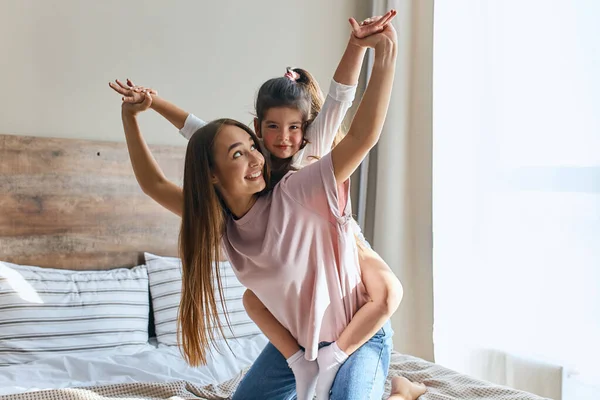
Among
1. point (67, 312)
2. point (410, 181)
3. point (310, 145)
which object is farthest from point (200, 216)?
point (410, 181)

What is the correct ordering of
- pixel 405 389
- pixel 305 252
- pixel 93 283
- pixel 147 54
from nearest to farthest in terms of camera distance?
pixel 305 252 → pixel 405 389 → pixel 93 283 → pixel 147 54

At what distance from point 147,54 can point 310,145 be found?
4.73 ft

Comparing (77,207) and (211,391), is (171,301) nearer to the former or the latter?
(77,207)

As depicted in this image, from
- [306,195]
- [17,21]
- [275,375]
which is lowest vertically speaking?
[275,375]

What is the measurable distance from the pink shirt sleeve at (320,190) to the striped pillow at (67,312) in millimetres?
1298

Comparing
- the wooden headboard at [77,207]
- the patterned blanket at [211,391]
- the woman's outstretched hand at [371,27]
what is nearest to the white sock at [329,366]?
the patterned blanket at [211,391]

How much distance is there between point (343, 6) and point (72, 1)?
143 cm

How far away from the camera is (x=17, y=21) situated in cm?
258

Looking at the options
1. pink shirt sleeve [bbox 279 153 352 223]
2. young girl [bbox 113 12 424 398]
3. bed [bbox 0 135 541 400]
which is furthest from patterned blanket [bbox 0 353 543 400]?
pink shirt sleeve [bbox 279 153 352 223]

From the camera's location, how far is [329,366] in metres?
1.49
